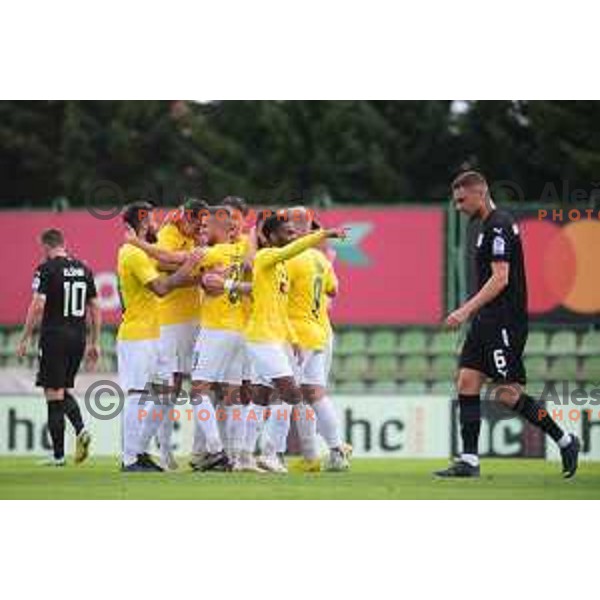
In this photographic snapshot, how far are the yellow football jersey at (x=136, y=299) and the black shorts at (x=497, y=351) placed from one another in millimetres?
2763

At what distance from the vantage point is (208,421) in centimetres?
1553

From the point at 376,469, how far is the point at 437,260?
9503 mm

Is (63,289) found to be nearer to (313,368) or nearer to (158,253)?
(158,253)

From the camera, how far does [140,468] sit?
52.0 feet

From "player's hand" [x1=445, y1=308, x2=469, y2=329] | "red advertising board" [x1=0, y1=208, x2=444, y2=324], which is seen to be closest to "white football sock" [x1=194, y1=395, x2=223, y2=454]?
"player's hand" [x1=445, y1=308, x2=469, y2=329]

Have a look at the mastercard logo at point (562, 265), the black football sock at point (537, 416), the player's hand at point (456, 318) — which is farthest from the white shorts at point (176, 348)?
the mastercard logo at point (562, 265)

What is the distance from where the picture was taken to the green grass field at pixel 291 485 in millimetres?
13703

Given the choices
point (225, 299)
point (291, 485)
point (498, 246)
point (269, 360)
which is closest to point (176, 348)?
point (225, 299)

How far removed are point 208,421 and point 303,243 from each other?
2.26 m

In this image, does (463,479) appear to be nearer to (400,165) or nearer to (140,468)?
(140,468)

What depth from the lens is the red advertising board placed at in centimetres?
2644

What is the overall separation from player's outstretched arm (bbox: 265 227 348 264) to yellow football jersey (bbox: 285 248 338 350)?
0.93 meters

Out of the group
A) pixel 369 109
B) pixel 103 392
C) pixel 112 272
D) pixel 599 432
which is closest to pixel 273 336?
pixel 599 432

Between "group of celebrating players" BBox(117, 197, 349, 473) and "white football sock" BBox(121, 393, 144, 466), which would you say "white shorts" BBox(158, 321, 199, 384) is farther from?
"white football sock" BBox(121, 393, 144, 466)
